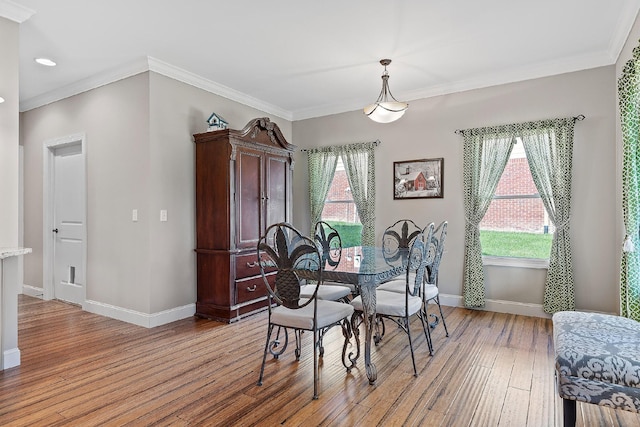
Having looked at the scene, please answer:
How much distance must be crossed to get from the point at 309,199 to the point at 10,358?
3.84 m

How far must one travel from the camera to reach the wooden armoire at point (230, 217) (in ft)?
13.1

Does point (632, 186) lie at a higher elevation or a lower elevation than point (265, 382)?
higher

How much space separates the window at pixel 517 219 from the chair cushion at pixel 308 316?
2.53 metres

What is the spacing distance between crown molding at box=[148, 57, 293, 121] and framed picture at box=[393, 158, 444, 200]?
2.01m

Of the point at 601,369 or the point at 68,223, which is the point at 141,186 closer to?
the point at 68,223

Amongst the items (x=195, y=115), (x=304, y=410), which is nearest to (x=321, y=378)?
(x=304, y=410)

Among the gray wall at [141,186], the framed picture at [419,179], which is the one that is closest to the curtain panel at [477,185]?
the framed picture at [419,179]

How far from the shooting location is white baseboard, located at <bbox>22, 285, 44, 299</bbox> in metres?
4.99

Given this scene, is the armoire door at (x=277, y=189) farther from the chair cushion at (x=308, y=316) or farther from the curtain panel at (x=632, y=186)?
the curtain panel at (x=632, y=186)

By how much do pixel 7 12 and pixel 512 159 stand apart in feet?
16.0

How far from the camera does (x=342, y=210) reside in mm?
5410

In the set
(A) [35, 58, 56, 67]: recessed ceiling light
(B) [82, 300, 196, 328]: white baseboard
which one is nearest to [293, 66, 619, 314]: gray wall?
(B) [82, 300, 196, 328]: white baseboard

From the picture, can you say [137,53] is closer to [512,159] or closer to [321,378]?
[321,378]

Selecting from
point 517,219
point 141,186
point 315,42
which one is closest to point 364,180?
point 517,219
